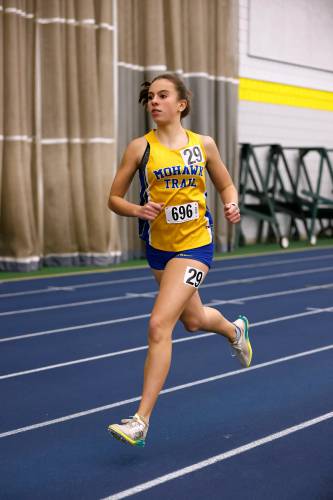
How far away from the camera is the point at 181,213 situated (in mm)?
3166

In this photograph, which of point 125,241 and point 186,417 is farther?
point 125,241

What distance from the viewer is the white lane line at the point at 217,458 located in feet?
8.39

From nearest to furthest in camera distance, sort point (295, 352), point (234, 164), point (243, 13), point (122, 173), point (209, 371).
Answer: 1. point (122, 173)
2. point (209, 371)
3. point (295, 352)
4. point (234, 164)
5. point (243, 13)

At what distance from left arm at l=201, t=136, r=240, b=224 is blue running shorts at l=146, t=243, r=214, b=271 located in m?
0.17

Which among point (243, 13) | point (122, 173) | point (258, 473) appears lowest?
point (258, 473)

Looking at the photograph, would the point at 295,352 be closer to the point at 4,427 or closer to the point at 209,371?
the point at 209,371

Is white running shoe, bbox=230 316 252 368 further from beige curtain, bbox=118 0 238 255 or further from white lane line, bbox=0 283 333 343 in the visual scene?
beige curtain, bbox=118 0 238 255

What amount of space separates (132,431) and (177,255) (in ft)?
2.49

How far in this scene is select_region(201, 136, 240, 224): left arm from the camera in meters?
3.29

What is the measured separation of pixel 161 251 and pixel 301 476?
3.51ft

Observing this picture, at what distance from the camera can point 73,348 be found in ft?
16.2

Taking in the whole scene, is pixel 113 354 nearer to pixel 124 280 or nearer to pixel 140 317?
pixel 140 317

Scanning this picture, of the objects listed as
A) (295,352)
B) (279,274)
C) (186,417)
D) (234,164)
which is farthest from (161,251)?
(234,164)

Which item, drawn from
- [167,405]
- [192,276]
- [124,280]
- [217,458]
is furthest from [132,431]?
[124,280]
